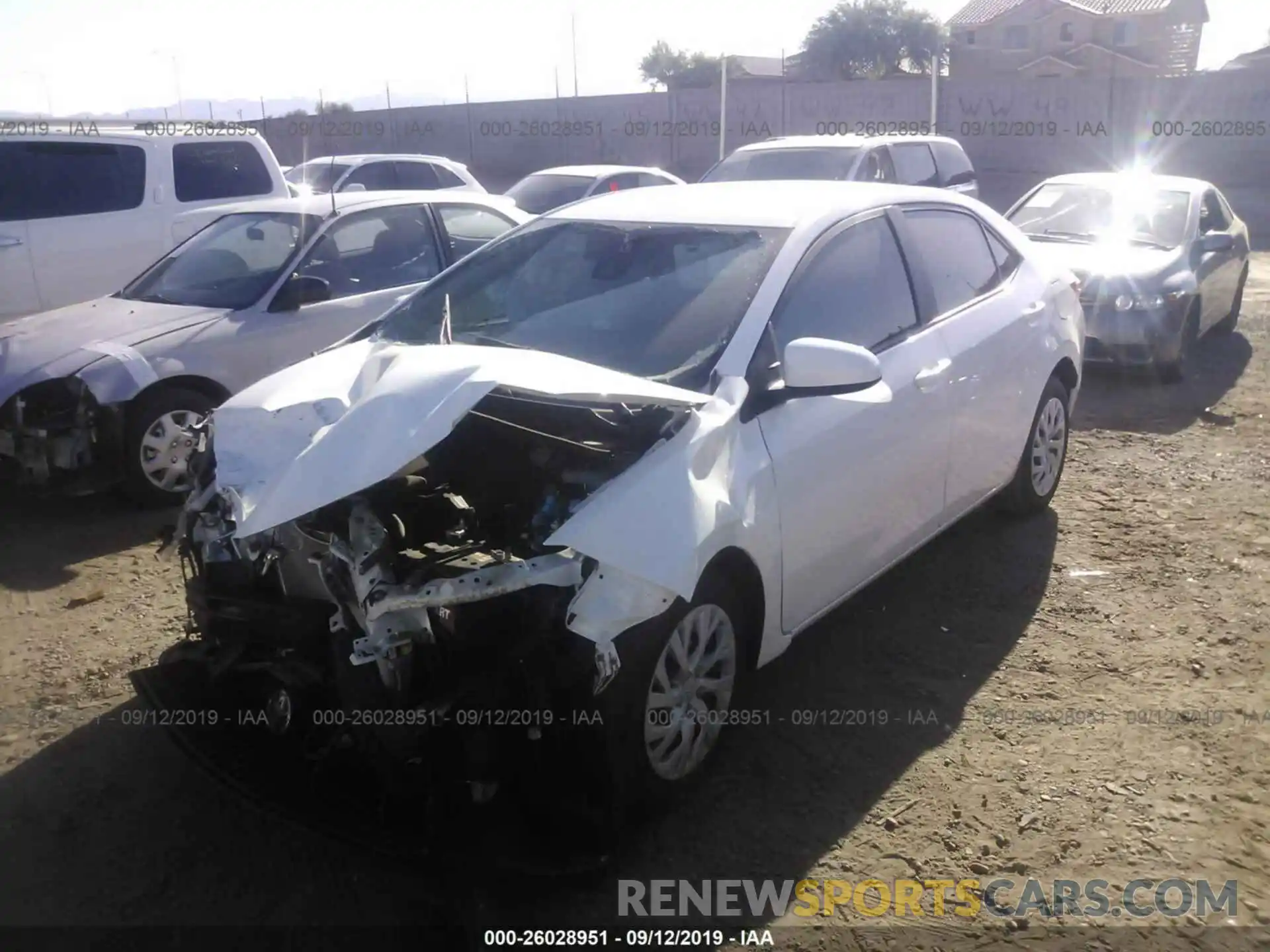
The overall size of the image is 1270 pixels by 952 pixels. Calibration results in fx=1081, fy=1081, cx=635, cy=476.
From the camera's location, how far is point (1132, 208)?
9492 millimetres

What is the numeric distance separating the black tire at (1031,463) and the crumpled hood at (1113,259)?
3105 mm

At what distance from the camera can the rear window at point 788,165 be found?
10.9 metres

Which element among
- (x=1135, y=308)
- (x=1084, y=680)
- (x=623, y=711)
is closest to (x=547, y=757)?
(x=623, y=711)

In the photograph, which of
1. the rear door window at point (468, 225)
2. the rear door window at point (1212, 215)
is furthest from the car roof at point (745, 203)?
the rear door window at point (1212, 215)

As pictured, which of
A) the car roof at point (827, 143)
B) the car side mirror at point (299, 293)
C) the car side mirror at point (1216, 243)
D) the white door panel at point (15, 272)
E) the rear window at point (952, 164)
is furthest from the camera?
the rear window at point (952, 164)

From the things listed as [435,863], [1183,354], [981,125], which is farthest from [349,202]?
[981,125]

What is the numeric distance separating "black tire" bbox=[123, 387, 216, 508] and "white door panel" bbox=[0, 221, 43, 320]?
3296 mm

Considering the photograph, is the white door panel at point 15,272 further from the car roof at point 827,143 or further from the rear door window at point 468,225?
the car roof at point 827,143

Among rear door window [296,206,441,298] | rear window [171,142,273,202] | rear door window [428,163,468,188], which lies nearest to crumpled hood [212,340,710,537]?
rear door window [296,206,441,298]

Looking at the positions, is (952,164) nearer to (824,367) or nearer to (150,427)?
(150,427)

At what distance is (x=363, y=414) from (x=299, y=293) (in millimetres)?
3510

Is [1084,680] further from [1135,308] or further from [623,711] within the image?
[1135,308]

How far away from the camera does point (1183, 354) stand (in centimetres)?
865

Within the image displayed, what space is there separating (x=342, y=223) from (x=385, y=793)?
456cm
